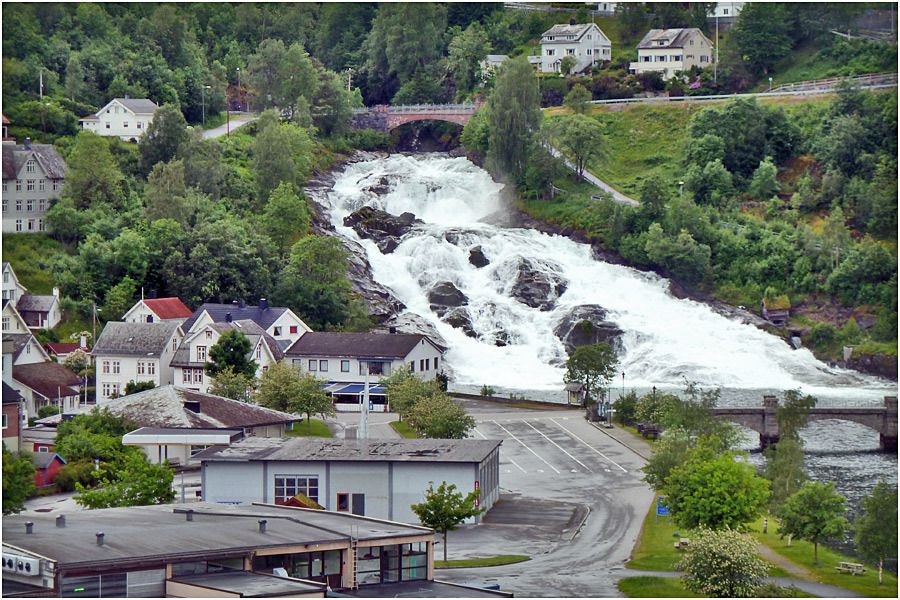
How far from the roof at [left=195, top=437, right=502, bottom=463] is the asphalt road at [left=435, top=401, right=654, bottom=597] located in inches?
100.0

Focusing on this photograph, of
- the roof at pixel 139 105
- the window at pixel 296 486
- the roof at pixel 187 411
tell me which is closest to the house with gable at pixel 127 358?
the roof at pixel 187 411

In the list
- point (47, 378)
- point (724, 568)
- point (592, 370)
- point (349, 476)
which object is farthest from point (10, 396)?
point (724, 568)

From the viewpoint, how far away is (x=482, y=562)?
6122 centimetres

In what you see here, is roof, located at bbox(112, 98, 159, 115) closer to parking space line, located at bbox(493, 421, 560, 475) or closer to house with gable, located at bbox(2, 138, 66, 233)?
house with gable, located at bbox(2, 138, 66, 233)

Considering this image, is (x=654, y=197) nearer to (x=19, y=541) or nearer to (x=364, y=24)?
(x=364, y=24)

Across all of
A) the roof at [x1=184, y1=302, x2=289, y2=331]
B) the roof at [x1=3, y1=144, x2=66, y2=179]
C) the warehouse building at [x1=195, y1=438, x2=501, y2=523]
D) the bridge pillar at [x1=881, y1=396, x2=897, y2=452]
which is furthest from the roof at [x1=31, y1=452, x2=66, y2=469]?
the roof at [x1=3, y1=144, x2=66, y2=179]

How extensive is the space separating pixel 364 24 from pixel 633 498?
107m

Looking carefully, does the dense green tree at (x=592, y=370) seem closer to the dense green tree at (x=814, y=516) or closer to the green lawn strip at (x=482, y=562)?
the dense green tree at (x=814, y=516)

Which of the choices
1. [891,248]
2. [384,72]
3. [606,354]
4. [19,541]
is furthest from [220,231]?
[19,541]

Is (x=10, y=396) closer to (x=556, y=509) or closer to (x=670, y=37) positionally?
(x=556, y=509)

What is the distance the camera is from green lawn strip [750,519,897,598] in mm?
60072

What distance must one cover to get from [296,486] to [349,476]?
2.03m

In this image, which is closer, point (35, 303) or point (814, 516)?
point (814, 516)

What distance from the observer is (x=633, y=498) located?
2958 inches
